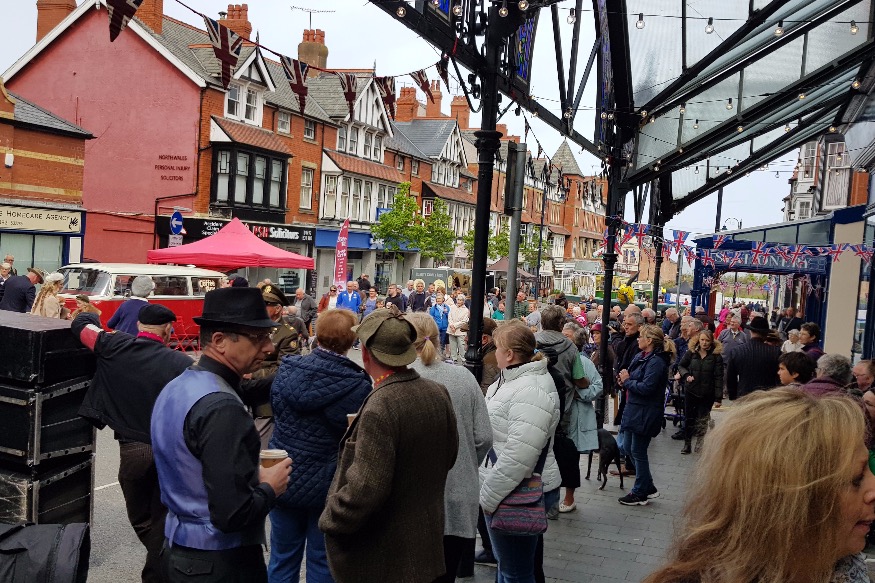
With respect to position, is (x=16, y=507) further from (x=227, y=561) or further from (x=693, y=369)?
(x=693, y=369)

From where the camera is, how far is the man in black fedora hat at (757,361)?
386 inches

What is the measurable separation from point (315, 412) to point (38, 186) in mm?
23841

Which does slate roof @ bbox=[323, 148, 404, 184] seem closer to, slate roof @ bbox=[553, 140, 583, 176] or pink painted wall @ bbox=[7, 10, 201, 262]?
pink painted wall @ bbox=[7, 10, 201, 262]

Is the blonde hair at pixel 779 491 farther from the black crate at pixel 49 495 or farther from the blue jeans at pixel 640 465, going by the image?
the blue jeans at pixel 640 465

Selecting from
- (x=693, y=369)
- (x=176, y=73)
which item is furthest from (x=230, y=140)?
(x=693, y=369)

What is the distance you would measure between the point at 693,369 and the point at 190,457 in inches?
347

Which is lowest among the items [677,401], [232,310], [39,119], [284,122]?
[677,401]

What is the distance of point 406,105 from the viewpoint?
170 ft

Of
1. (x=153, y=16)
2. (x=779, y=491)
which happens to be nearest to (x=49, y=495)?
(x=779, y=491)

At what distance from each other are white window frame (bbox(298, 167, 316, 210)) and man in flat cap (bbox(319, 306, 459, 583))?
33727 mm

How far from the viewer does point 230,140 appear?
30.0 m

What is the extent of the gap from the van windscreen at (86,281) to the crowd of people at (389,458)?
1252 cm

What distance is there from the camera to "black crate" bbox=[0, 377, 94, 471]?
4.20 metres

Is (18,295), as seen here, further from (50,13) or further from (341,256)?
(50,13)
